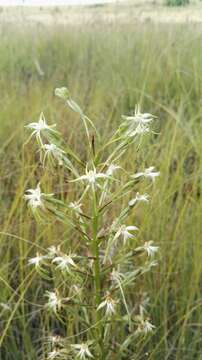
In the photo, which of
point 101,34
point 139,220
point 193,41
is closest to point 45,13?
point 101,34

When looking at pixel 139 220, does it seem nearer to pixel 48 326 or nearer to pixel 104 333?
pixel 48 326

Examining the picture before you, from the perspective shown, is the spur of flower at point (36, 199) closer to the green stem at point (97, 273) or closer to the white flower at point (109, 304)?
the green stem at point (97, 273)

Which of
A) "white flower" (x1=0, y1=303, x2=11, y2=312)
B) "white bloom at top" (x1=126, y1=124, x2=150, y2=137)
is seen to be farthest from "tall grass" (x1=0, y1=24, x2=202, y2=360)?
"white bloom at top" (x1=126, y1=124, x2=150, y2=137)

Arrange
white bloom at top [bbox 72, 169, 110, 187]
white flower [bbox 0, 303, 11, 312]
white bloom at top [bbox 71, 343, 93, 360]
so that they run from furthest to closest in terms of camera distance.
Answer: white flower [bbox 0, 303, 11, 312], white bloom at top [bbox 71, 343, 93, 360], white bloom at top [bbox 72, 169, 110, 187]

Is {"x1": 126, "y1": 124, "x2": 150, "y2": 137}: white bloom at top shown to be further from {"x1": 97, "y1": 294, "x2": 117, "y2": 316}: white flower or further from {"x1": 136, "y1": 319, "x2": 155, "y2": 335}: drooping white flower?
{"x1": 136, "y1": 319, "x2": 155, "y2": 335}: drooping white flower

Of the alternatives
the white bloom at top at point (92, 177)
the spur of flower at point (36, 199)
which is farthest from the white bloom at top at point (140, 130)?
the spur of flower at point (36, 199)

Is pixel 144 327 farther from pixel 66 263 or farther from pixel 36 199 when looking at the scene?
pixel 36 199

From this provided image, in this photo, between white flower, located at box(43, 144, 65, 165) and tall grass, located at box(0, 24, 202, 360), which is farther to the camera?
tall grass, located at box(0, 24, 202, 360)

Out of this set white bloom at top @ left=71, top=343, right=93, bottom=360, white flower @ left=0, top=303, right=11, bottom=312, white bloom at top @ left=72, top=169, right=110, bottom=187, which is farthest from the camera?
white flower @ left=0, top=303, right=11, bottom=312
